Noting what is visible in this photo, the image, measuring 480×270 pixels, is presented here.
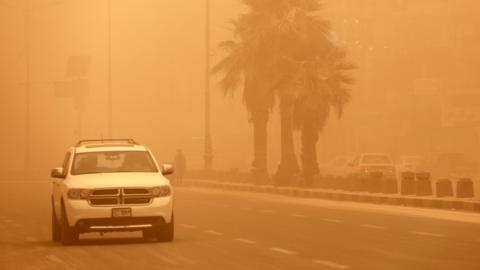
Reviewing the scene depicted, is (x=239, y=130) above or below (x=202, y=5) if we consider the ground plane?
below

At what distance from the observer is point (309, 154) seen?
58562mm

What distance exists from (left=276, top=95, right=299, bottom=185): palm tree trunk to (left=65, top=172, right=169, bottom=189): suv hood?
114ft

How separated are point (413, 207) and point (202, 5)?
148660mm

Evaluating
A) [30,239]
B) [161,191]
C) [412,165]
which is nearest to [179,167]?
[412,165]

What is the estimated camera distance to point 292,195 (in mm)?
54906

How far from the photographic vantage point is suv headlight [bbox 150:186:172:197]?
2469 cm

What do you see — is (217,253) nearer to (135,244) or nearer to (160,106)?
(135,244)

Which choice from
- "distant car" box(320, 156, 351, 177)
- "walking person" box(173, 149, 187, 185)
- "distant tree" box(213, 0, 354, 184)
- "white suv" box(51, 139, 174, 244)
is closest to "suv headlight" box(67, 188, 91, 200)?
"white suv" box(51, 139, 174, 244)

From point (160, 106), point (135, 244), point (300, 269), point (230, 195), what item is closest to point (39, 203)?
point (230, 195)

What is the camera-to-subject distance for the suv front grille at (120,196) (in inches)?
966

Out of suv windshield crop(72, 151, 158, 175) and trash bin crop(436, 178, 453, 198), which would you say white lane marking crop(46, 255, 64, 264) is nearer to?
suv windshield crop(72, 151, 158, 175)

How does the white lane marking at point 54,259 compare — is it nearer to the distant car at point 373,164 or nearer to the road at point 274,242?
the road at point 274,242

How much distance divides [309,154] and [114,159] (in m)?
32.5

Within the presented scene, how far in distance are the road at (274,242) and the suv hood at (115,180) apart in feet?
3.46
